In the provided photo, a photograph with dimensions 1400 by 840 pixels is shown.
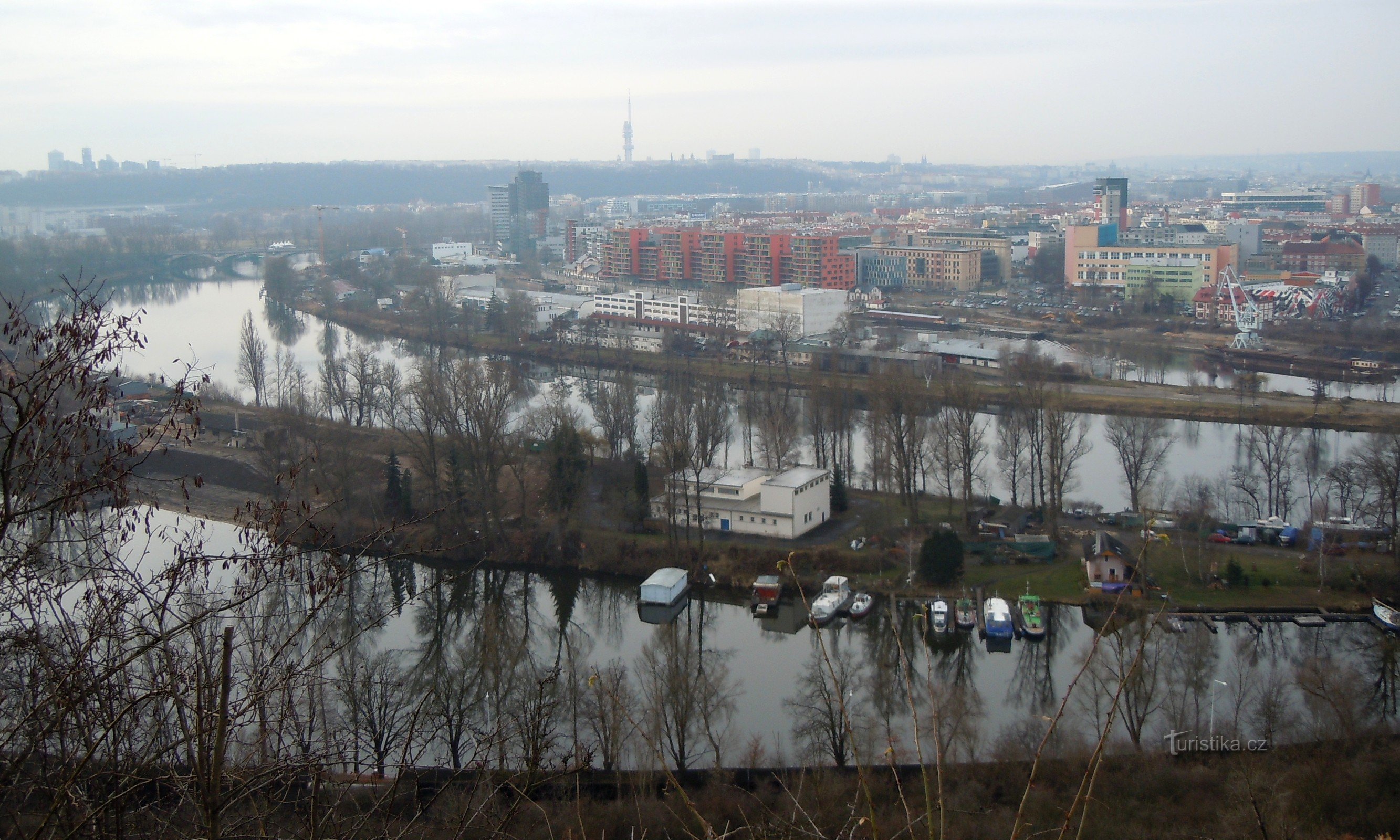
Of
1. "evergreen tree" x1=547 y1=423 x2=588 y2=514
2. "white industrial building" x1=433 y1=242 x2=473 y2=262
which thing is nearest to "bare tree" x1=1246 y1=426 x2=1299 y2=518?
"evergreen tree" x1=547 y1=423 x2=588 y2=514

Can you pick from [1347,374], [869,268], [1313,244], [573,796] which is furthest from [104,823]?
[1313,244]

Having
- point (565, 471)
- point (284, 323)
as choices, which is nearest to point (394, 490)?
point (565, 471)

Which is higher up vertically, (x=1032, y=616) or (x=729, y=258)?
(x=729, y=258)

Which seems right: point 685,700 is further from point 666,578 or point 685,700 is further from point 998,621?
point 998,621

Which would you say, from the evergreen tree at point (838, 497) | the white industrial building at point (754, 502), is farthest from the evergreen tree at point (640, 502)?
Result: the evergreen tree at point (838, 497)

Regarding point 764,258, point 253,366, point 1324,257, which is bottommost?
point 253,366

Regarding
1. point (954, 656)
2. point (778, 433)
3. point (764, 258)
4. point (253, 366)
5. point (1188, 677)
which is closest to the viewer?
point (1188, 677)

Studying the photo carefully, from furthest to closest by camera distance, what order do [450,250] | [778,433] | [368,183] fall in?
[368,183] → [450,250] → [778,433]

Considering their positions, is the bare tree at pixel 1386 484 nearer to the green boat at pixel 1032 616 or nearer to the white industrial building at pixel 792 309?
the green boat at pixel 1032 616
